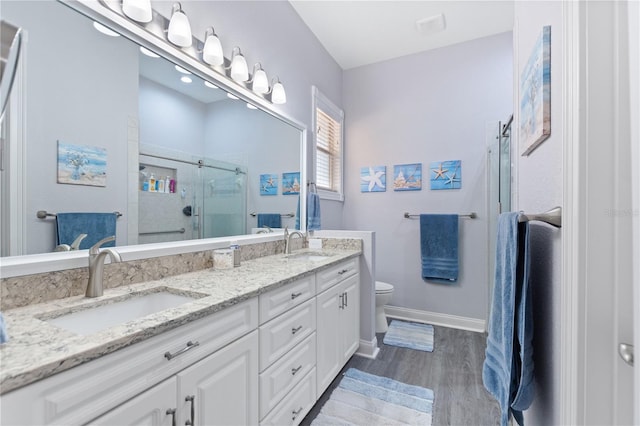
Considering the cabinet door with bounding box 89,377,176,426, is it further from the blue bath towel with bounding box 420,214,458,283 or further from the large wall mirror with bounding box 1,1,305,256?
the blue bath towel with bounding box 420,214,458,283

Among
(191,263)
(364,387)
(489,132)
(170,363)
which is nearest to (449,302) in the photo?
(364,387)

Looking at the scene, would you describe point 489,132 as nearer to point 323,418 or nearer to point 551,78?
point 551,78

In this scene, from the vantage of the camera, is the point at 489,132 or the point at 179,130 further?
the point at 489,132

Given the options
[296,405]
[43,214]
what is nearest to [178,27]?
[43,214]

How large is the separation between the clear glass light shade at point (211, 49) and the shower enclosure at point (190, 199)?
553 mm

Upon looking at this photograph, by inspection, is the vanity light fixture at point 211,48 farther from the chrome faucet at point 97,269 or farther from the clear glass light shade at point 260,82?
the chrome faucet at point 97,269

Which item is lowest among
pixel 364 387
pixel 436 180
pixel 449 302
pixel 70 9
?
pixel 364 387

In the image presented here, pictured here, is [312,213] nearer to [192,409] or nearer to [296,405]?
[296,405]

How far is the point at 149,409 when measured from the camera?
0.75 m

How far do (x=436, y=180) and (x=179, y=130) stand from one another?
241cm

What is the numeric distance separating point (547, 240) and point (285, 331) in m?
1.07

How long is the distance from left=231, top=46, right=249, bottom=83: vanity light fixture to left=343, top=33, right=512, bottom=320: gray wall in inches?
70.6

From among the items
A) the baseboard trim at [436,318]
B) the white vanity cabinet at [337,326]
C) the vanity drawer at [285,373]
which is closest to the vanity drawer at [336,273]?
the white vanity cabinet at [337,326]

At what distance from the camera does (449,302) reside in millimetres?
2875
